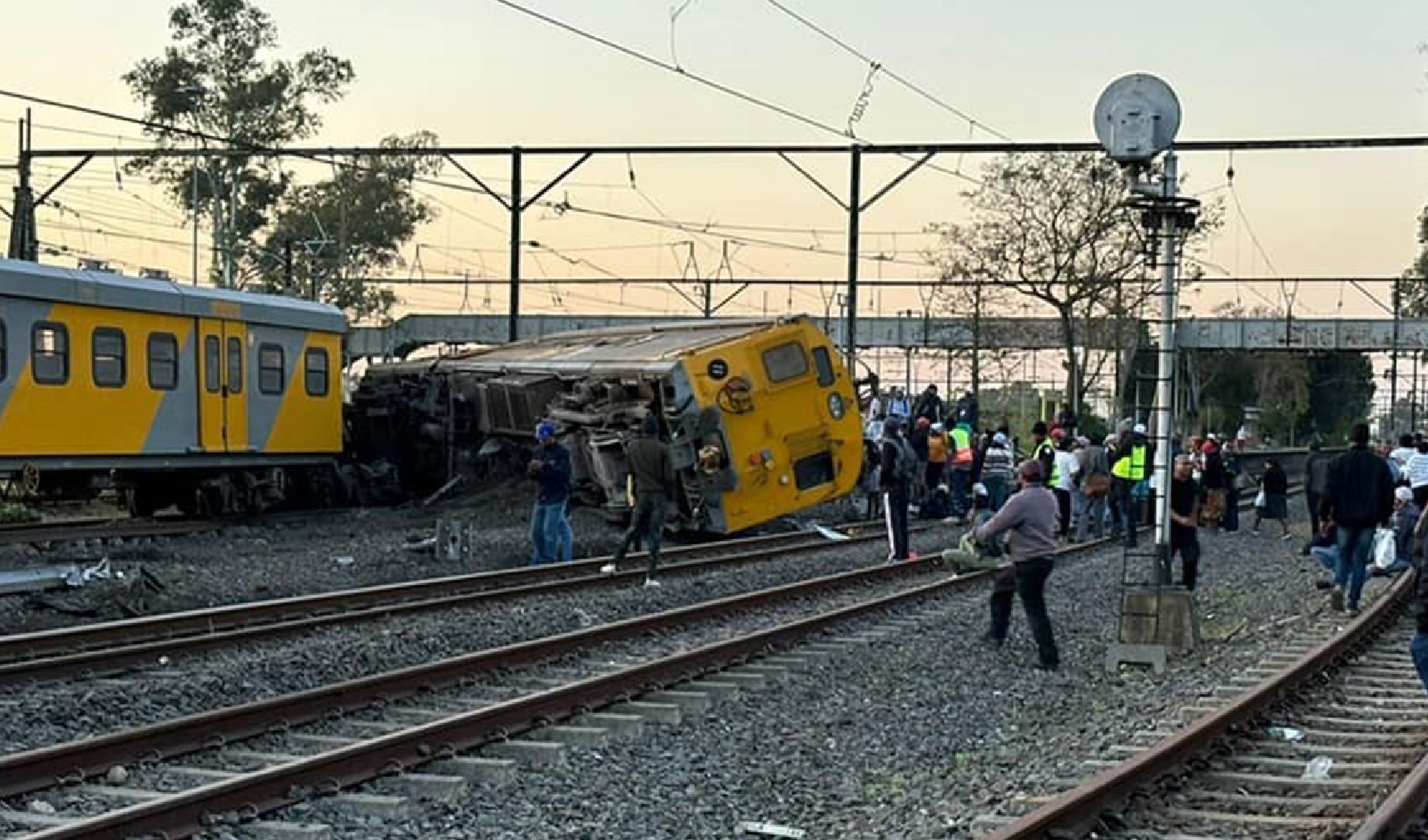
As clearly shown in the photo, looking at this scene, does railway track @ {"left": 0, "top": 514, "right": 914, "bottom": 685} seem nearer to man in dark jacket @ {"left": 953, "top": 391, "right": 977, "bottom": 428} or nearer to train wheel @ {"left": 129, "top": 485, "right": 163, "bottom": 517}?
train wheel @ {"left": 129, "top": 485, "right": 163, "bottom": 517}

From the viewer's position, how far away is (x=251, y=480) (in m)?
25.5

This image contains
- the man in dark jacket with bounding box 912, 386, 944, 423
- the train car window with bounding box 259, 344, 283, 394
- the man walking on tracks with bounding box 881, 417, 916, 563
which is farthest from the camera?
the man in dark jacket with bounding box 912, 386, 944, 423

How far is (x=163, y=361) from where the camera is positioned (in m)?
22.9

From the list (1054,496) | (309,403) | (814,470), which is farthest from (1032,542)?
(309,403)

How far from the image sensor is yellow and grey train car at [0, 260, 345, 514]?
2066 cm

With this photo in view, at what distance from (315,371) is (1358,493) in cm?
1532

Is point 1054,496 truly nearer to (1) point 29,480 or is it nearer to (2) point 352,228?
(1) point 29,480

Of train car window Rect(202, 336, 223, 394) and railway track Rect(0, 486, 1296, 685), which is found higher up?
train car window Rect(202, 336, 223, 394)

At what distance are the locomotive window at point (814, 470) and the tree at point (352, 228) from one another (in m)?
34.5

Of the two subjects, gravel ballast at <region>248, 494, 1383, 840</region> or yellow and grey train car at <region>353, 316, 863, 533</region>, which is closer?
gravel ballast at <region>248, 494, 1383, 840</region>

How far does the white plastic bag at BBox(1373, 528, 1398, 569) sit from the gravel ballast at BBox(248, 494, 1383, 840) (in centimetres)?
548

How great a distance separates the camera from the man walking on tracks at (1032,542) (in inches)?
545

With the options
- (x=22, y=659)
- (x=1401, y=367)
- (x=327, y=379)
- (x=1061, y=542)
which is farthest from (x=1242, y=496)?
(x=1401, y=367)

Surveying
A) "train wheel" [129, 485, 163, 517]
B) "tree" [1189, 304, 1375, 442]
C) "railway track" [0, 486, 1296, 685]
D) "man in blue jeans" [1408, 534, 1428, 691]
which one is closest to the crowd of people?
"man in blue jeans" [1408, 534, 1428, 691]
